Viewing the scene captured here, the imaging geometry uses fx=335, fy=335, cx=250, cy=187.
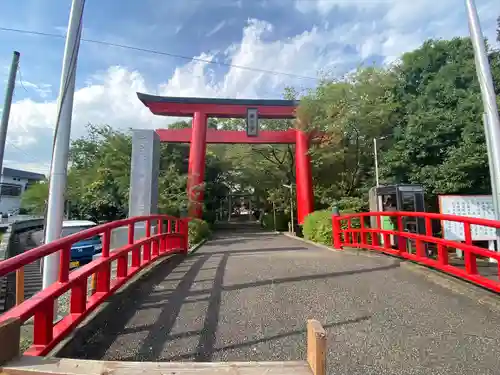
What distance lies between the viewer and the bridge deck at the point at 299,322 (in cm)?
258

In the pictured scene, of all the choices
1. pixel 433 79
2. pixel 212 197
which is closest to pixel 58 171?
pixel 433 79

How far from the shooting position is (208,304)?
3.74 meters

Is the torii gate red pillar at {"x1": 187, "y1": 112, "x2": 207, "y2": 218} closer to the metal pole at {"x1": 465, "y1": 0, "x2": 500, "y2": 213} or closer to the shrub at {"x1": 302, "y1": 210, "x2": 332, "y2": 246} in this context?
the shrub at {"x1": 302, "y1": 210, "x2": 332, "y2": 246}

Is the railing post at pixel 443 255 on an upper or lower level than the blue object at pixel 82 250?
upper

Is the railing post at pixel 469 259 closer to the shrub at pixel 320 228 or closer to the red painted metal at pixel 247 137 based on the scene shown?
the shrub at pixel 320 228

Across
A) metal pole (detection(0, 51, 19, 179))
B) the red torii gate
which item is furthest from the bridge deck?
the red torii gate

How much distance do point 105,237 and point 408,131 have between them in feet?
41.3

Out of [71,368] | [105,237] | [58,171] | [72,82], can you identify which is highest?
[72,82]

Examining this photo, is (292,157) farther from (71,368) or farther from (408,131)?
(71,368)

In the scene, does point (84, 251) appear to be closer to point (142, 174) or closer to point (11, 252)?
point (142, 174)

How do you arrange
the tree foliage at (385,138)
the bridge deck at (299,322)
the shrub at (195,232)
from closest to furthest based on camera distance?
the bridge deck at (299,322) → the shrub at (195,232) → the tree foliage at (385,138)

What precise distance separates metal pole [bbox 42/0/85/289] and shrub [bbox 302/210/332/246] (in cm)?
833

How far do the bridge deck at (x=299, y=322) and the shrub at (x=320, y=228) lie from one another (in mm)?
5776

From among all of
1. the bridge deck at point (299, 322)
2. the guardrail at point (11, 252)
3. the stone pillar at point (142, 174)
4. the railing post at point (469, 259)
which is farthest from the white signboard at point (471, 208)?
the guardrail at point (11, 252)
